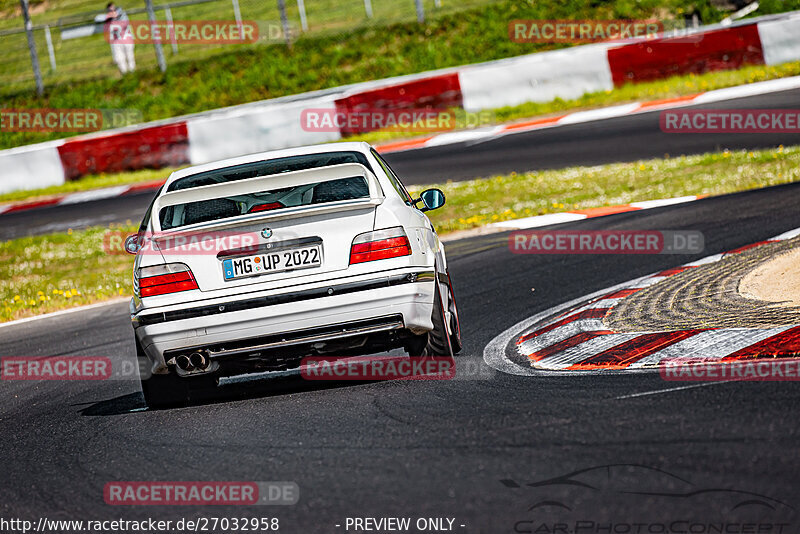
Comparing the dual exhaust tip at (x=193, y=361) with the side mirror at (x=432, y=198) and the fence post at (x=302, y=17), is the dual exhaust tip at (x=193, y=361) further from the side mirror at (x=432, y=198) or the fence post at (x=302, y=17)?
the fence post at (x=302, y=17)

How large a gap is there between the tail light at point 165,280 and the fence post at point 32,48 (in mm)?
20257

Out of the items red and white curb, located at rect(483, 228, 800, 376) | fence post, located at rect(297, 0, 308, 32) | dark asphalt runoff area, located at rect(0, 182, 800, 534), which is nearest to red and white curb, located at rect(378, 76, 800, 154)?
fence post, located at rect(297, 0, 308, 32)

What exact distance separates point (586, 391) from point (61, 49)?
25446mm

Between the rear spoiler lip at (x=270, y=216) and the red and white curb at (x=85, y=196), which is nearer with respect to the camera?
the rear spoiler lip at (x=270, y=216)

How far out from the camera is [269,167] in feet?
22.9

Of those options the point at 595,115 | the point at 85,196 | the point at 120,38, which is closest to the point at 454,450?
the point at 595,115

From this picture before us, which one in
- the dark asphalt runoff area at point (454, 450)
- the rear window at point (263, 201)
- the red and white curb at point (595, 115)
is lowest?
the dark asphalt runoff area at point (454, 450)

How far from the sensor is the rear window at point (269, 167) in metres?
6.88

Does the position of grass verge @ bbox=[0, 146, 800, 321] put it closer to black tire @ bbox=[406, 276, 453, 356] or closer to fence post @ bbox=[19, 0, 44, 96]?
black tire @ bbox=[406, 276, 453, 356]

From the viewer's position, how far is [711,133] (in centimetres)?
1609

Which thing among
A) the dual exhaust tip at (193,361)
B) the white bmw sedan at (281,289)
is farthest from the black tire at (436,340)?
the dual exhaust tip at (193,361)

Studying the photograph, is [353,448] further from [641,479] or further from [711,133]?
[711,133]

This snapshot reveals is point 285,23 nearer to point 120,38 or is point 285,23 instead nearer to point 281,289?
point 120,38

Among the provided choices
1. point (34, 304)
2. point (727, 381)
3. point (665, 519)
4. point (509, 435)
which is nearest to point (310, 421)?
point (509, 435)
